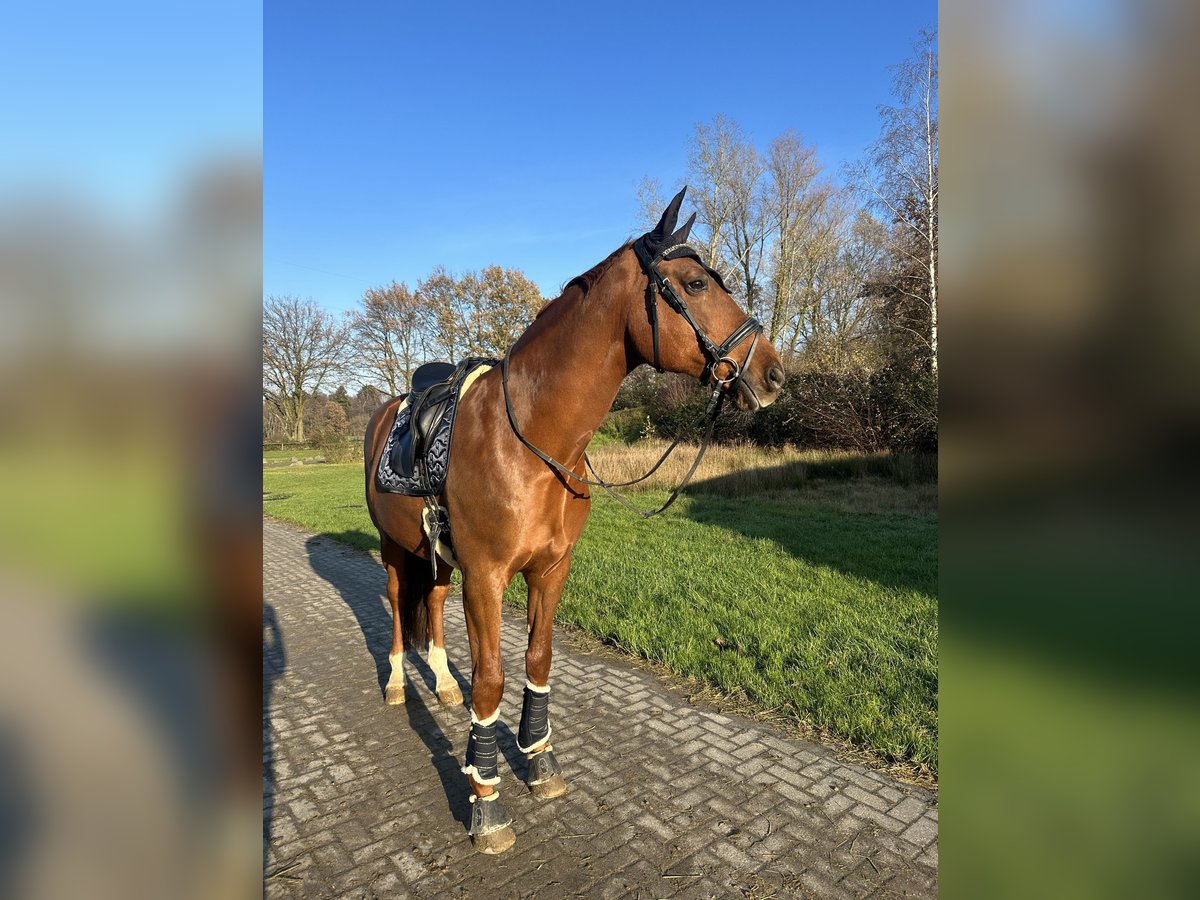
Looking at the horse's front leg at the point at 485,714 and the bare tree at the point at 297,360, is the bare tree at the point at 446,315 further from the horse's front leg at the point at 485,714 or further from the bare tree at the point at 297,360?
the horse's front leg at the point at 485,714

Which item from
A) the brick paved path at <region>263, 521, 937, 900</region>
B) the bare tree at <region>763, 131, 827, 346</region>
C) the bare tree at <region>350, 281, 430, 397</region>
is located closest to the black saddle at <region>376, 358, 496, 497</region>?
the brick paved path at <region>263, 521, 937, 900</region>

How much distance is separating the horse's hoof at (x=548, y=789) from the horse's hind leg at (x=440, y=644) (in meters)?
1.38

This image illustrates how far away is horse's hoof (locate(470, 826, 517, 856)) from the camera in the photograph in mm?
Answer: 2988

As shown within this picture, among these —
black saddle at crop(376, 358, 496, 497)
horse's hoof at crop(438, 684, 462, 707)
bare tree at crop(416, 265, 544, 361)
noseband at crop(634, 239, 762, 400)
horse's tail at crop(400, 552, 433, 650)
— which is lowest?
horse's hoof at crop(438, 684, 462, 707)

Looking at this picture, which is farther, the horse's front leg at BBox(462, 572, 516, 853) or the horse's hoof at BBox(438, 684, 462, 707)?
the horse's hoof at BBox(438, 684, 462, 707)

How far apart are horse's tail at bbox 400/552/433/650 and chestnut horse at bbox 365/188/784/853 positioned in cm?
162

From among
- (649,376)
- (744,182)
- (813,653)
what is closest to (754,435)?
(649,376)

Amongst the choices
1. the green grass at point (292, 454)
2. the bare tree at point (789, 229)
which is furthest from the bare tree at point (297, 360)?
the bare tree at point (789, 229)

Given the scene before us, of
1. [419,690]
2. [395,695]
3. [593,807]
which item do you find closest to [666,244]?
[593,807]
